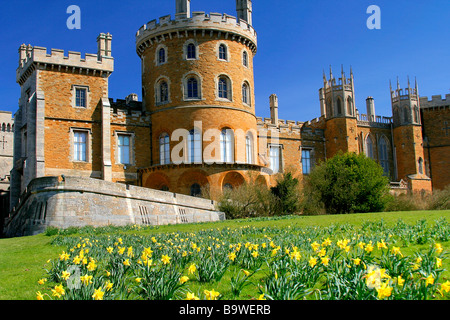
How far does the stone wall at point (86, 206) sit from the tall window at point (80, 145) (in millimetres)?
5919

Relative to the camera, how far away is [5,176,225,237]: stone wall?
20.2m

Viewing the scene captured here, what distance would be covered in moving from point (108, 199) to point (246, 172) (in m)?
11.8

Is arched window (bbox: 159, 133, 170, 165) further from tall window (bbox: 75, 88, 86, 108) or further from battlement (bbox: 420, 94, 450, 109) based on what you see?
battlement (bbox: 420, 94, 450, 109)

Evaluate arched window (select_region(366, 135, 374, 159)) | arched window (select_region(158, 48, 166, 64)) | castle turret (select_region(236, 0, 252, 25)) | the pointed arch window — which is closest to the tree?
arched window (select_region(158, 48, 166, 64))

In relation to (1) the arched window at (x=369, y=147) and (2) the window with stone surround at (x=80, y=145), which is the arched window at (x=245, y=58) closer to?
(2) the window with stone surround at (x=80, y=145)

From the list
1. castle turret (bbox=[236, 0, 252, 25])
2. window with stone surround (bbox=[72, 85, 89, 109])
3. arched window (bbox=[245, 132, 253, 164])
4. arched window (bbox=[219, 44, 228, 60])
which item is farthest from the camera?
castle turret (bbox=[236, 0, 252, 25])

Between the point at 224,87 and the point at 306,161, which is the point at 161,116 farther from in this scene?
the point at 306,161

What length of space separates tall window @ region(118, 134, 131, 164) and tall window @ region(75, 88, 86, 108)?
323 centimetres

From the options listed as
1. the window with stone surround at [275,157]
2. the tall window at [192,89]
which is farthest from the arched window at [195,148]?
the window with stone surround at [275,157]

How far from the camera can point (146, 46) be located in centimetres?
3381

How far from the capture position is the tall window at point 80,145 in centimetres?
2900

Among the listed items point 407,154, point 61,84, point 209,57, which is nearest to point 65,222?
point 61,84

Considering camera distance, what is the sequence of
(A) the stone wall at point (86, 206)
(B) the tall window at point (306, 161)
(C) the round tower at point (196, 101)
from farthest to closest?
(B) the tall window at point (306, 161)
(C) the round tower at point (196, 101)
(A) the stone wall at point (86, 206)

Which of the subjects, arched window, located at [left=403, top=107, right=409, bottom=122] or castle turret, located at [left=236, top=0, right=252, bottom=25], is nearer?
castle turret, located at [left=236, top=0, right=252, bottom=25]
